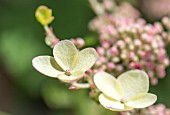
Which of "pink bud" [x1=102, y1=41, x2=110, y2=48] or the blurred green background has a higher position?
"pink bud" [x1=102, y1=41, x2=110, y2=48]

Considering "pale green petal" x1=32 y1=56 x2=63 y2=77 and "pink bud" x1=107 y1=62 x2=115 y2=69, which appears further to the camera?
"pink bud" x1=107 y1=62 x2=115 y2=69

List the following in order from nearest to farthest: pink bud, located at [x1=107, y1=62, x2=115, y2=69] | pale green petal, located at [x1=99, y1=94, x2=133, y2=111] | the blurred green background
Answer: pale green petal, located at [x1=99, y1=94, x2=133, y2=111], pink bud, located at [x1=107, y1=62, x2=115, y2=69], the blurred green background

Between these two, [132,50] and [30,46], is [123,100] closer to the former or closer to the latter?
[132,50]

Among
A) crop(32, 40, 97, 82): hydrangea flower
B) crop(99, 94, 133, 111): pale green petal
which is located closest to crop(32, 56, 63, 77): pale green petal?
crop(32, 40, 97, 82): hydrangea flower

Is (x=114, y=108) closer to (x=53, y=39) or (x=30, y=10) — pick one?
(x=53, y=39)

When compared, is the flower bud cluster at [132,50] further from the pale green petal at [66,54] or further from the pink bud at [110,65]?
the pale green petal at [66,54]

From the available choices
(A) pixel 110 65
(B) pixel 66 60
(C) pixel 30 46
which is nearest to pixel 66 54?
(B) pixel 66 60

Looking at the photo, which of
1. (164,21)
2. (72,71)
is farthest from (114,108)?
(164,21)

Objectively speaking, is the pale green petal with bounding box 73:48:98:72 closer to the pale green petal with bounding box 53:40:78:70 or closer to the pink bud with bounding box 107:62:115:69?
the pale green petal with bounding box 53:40:78:70
